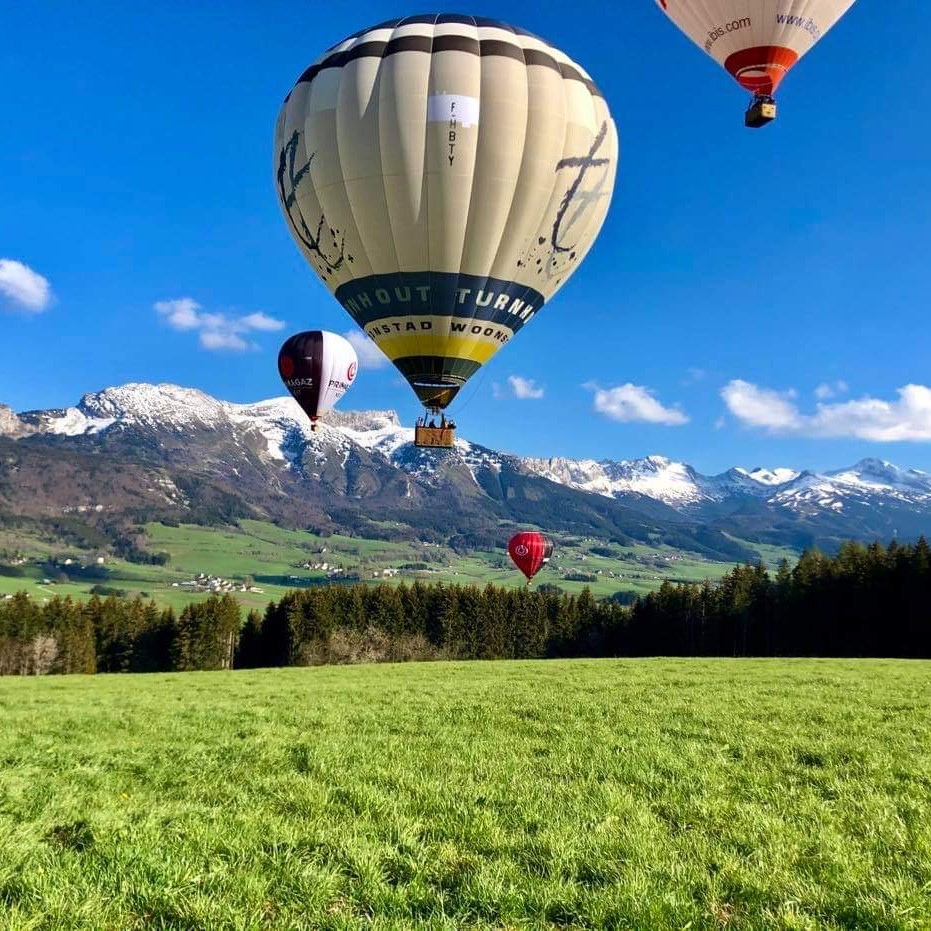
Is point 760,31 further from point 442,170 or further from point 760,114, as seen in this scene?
point 442,170

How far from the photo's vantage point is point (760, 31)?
1008 inches

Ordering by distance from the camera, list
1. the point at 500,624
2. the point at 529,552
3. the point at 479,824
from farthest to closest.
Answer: the point at 500,624
the point at 529,552
the point at 479,824

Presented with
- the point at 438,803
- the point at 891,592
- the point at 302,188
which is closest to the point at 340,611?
the point at 891,592

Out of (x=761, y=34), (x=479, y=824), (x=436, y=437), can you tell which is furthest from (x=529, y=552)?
(x=479, y=824)

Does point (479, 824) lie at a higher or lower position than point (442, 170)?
lower

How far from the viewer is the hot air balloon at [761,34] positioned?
25219 millimetres

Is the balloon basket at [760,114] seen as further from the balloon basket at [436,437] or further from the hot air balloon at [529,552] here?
the hot air balloon at [529,552]

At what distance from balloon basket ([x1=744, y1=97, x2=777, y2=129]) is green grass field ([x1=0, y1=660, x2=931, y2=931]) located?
2173cm

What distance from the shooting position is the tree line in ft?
204

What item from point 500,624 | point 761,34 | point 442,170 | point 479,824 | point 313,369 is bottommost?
point 500,624

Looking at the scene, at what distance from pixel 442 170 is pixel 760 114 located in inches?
474

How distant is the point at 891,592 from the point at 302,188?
59.5 metres

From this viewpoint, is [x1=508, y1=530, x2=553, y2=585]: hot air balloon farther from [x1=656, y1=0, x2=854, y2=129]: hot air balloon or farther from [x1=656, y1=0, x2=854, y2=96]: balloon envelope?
[x1=656, y1=0, x2=854, y2=96]: balloon envelope

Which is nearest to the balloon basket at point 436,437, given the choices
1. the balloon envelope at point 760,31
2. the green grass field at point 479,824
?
the balloon envelope at point 760,31
